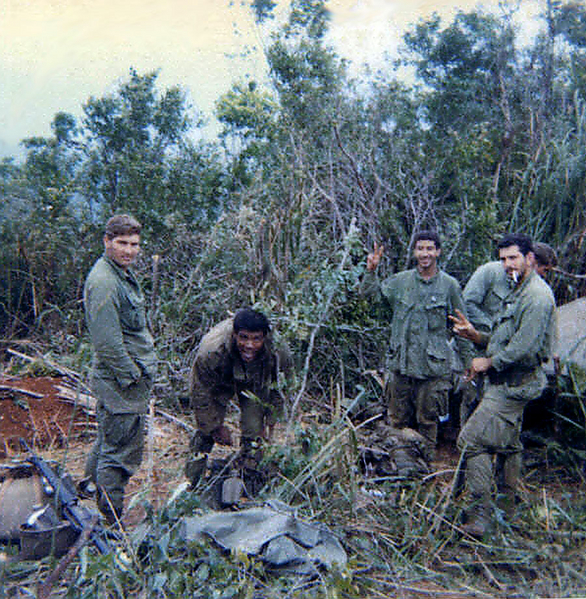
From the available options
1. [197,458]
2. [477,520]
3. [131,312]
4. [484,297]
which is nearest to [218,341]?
[131,312]

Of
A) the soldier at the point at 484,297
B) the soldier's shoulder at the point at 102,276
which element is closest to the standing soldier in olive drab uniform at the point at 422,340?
the soldier at the point at 484,297

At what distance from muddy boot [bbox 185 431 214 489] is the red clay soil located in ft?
4.46

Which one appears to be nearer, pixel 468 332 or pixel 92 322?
pixel 92 322

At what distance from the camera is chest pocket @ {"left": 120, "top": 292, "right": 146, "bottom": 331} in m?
3.36

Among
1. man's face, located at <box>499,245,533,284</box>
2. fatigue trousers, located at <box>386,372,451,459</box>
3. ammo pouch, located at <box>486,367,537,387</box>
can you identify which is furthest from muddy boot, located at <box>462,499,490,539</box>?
man's face, located at <box>499,245,533,284</box>

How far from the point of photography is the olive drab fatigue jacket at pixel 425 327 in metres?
4.43

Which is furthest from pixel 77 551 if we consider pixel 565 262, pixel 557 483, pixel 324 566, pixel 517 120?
pixel 517 120

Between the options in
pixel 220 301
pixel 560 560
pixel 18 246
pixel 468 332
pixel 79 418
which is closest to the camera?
pixel 560 560

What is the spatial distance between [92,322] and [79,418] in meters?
2.46

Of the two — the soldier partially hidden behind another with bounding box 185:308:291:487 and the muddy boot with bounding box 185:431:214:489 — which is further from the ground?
the soldier partially hidden behind another with bounding box 185:308:291:487

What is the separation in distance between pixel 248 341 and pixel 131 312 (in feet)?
2.24

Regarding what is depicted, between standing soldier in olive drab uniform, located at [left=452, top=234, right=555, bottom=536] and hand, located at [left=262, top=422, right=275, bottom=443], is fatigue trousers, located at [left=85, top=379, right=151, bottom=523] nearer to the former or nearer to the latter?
hand, located at [left=262, top=422, right=275, bottom=443]

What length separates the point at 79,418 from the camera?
17.6 ft

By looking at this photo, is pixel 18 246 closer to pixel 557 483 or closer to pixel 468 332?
pixel 468 332
